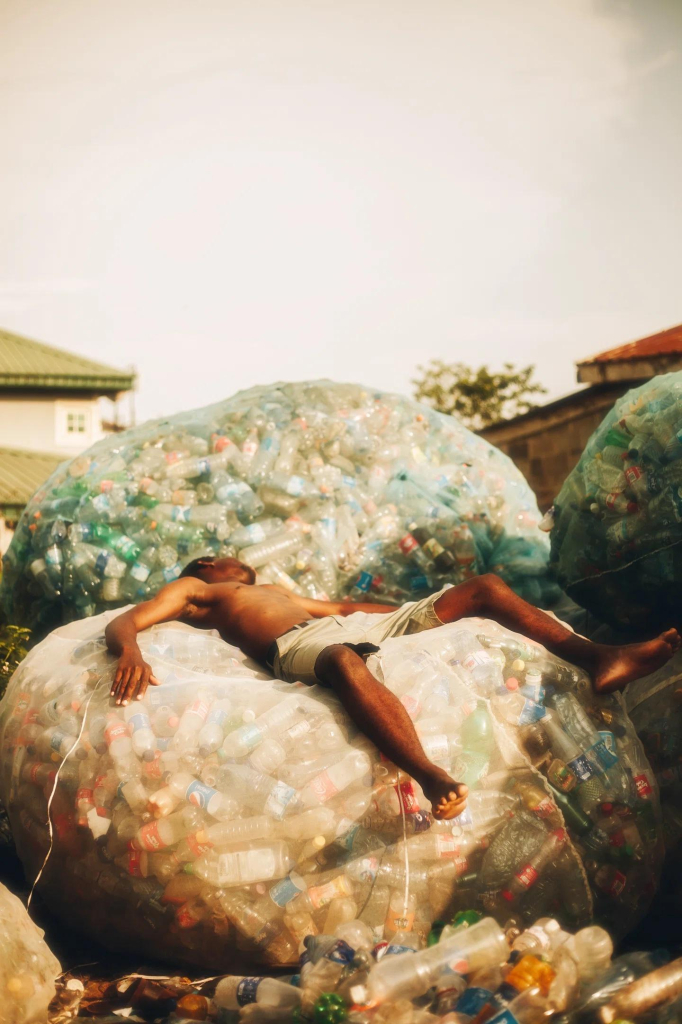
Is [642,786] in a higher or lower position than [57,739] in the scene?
lower

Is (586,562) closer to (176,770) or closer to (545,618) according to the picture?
(545,618)

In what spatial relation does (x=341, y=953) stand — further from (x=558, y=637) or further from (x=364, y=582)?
(x=364, y=582)

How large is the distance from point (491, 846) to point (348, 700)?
0.62 meters

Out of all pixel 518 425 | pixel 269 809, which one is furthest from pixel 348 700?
pixel 518 425

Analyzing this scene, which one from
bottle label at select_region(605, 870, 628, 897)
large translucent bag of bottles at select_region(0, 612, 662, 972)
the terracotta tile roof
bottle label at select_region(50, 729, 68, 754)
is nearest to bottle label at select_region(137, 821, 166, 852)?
large translucent bag of bottles at select_region(0, 612, 662, 972)

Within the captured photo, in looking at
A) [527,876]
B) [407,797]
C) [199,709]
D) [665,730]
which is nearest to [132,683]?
[199,709]

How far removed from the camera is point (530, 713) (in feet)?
9.87

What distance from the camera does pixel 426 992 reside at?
7.91 feet

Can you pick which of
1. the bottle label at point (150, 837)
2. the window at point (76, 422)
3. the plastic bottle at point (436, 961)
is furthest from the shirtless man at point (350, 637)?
the window at point (76, 422)

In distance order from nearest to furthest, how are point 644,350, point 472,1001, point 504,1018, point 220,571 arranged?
point 504,1018 < point 472,1001 < point 220,571 < point 644,350

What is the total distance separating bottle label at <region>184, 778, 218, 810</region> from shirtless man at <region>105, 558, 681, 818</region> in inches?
16.0

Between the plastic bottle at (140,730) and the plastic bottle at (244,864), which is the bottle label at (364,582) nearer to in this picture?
the plastic bottle at (140,730)

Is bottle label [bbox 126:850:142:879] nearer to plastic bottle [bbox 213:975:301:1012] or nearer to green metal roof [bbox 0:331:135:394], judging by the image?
plastic bottle [bbox 213:975:301:1012]

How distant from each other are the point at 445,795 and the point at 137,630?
1.46m
